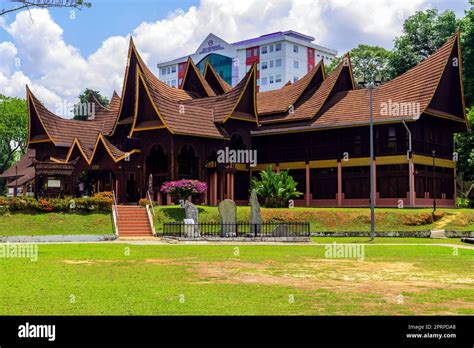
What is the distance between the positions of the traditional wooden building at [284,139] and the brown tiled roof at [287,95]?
0.54 feet

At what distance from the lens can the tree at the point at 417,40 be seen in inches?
2539

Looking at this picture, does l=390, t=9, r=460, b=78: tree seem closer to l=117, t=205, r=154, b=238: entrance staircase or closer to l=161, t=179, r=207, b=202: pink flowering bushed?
l=161, t=179, r=207, b=202: pink flowering bushed

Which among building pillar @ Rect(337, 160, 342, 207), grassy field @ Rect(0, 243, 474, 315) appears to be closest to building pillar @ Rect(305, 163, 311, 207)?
building pillar @ Rect(337, 160, 342, 207)

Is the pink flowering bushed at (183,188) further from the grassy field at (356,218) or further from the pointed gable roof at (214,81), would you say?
the pointed gable roof at (214,81)

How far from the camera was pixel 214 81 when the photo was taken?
61250 mm

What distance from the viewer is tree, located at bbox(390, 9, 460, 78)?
6450 cm

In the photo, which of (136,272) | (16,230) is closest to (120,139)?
(16,230)

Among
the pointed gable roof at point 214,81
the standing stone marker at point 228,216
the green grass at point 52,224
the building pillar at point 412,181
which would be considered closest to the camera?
the green grass at point 52,224

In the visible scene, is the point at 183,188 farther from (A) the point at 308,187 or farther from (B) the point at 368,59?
(B) the point at 368,59

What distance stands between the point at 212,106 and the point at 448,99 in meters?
19.8

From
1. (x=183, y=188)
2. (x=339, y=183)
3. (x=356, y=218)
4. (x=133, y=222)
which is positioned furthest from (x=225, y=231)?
(x=339, y=183)

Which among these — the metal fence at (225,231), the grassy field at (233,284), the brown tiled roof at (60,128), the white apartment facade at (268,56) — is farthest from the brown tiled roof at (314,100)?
the white apartment facade at (268,56)

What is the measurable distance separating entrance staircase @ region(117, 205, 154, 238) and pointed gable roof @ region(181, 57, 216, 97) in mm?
21279

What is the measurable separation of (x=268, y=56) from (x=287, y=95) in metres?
64.9
